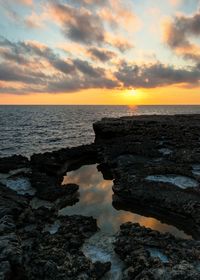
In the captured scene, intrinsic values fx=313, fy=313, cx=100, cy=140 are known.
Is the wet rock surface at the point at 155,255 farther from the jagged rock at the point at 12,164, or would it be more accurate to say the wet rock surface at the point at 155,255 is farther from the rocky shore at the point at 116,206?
the jagged rock at the point at 12,164

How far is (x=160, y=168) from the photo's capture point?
28312mm

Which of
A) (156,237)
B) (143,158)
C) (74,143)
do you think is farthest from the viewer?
(74,143)

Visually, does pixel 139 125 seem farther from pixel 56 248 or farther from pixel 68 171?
pixel 56 248

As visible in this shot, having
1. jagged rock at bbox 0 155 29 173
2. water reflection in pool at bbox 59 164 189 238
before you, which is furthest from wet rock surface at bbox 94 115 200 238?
jagged rock at bbox 0 155 29 173

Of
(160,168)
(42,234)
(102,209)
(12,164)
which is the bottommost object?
(102,209)

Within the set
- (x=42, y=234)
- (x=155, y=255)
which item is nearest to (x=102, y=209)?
(x=42, y=234)

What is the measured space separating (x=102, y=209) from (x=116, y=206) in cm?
126

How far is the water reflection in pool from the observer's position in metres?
20.8

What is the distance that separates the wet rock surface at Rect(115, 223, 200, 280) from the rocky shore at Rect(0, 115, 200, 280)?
0.14 ft

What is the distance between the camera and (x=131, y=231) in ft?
58.0

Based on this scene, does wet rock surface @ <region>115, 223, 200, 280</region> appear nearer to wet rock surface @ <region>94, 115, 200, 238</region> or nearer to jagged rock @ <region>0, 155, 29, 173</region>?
wet rock surface @ <region>94, 115, 200, 238</region>

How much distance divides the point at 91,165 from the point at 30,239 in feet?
73.0

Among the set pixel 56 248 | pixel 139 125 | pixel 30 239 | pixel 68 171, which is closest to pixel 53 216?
pixel 30 239

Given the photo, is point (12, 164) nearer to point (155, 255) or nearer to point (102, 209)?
point (102, 209)
